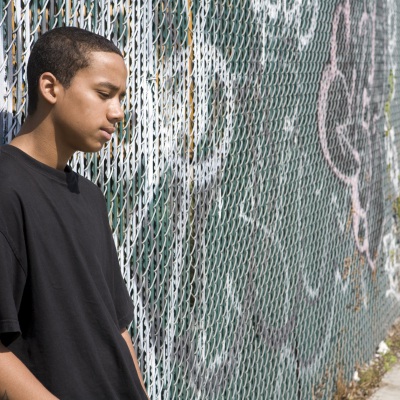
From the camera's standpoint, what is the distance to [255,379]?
431cm

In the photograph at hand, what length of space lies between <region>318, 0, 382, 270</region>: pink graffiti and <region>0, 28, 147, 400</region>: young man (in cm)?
331

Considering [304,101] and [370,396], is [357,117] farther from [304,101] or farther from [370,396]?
[370,396]

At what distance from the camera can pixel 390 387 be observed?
241 inches

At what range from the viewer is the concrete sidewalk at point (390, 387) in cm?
589

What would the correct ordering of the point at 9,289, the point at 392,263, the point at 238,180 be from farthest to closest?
the point at 392,263 → the point at 238,180 → the point at 9,289

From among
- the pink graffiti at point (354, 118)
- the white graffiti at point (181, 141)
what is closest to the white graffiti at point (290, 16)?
the pink graffiti at point (354, 118)

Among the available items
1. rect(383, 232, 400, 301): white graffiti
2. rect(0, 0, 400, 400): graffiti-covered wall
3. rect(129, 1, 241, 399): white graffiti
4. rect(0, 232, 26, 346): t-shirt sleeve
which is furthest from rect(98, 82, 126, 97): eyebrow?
rect(383, 232, 400, 301): white graffiti

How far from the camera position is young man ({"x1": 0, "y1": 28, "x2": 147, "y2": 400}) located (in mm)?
1944

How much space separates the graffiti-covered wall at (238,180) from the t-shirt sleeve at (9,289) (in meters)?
0.61

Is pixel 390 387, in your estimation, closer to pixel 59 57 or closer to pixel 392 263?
pixel 392 263

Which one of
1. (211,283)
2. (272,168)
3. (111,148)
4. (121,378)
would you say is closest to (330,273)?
(272,168)

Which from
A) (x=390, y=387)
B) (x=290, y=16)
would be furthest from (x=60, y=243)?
(x=390, y=387)

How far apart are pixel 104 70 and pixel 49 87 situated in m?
0.15

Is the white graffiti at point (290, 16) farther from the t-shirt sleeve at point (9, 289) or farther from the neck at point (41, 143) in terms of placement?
the t-shirt sleeve at point (9, 289)
